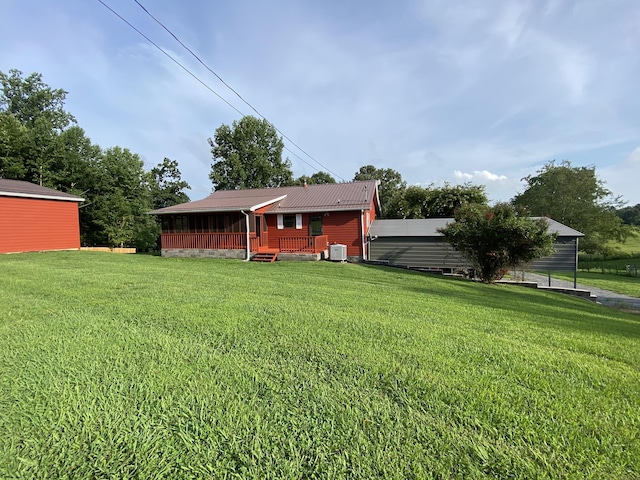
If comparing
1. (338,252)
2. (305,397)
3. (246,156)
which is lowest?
(305,397)

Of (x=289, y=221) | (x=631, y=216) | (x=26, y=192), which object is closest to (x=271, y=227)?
(x=289, y=221)

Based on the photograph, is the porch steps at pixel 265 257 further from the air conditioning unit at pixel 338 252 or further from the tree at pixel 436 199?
the tree at pixel 436 199

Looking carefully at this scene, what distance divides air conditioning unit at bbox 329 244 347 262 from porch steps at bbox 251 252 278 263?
286 centimetres

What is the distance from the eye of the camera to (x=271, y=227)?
59.9 ft

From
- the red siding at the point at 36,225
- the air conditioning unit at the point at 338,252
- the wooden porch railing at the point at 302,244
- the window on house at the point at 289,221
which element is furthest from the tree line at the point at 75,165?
the air conditioning unit at the point at 338,252

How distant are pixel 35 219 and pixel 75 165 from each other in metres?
16.3

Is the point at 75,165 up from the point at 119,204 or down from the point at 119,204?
up

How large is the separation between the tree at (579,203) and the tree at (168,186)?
129ft

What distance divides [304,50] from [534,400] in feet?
43.9

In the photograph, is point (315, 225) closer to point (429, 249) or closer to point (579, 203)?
point (429, 249)

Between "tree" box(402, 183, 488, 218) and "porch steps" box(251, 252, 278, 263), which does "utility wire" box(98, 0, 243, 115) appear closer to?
"porch steps" box(251, 252, 278, 263)

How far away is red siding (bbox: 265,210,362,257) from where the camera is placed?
17.0 metres

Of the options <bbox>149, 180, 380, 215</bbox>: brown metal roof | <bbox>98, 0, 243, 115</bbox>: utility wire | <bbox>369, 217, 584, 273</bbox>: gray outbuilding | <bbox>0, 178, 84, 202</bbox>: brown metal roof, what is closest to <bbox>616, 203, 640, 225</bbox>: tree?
<bbox>369, 217, 584, 273</bbox>: gray outbuilding

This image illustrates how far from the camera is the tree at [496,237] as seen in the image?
456 inches
